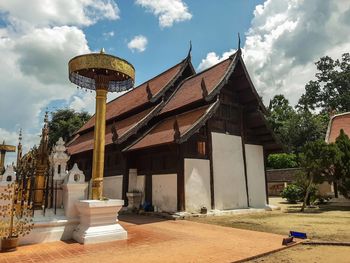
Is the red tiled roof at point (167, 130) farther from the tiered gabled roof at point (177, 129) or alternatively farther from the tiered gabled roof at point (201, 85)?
the tiered gabled roof at point (201, 85)

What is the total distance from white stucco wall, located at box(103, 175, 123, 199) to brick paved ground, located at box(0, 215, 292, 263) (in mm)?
6477

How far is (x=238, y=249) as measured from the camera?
19.8 ft

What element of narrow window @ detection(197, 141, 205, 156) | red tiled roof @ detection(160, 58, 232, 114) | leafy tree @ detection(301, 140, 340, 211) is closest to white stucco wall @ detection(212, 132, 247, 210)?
narrow window @ detection(197, 141, 205, 156)

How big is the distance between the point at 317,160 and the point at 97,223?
37.4 ft

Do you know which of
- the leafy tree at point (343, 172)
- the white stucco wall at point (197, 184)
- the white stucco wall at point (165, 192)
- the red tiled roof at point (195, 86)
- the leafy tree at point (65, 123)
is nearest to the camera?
the white stucco wall at point (197, 184)

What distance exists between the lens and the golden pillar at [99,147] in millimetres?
7094

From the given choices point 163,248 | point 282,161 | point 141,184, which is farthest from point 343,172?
point 282,161

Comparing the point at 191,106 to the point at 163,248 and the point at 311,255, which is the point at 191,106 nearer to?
the point at 163,248

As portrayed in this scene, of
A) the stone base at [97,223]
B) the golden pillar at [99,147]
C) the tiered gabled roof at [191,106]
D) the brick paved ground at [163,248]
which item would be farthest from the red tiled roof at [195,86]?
the stone base at [97,223]

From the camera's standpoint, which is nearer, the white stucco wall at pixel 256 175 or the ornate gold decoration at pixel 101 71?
the ornate gold decoration at pixel 101 71

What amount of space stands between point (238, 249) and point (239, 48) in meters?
10.5

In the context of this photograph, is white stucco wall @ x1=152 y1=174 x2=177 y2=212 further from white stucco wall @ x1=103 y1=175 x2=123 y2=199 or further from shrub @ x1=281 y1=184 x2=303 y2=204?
shrub @ x1=281 y1=184 x2=303 y2=204

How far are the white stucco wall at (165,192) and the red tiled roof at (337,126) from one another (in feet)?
48.4

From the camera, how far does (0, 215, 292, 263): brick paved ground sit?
5270mm
